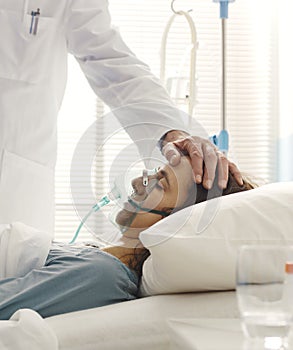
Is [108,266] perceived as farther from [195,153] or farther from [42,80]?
[42,80]

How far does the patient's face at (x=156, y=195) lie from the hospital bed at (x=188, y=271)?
0.08ft

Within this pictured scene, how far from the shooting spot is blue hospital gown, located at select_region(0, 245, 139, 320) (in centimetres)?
139

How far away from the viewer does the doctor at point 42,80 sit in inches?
78.3

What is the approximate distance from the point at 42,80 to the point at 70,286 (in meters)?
0.83

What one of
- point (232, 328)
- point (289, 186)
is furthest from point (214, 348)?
point (289, 186)

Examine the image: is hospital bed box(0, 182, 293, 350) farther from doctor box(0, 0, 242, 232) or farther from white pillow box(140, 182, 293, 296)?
doctor box(0, 0, 242, 232)

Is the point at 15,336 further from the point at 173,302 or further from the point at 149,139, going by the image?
the point at 149,139

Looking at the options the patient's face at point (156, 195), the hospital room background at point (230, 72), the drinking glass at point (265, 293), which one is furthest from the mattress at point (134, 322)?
the hospital room background at point (230, 72)

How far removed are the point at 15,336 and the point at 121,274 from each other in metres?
0.34

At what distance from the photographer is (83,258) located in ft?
4.81

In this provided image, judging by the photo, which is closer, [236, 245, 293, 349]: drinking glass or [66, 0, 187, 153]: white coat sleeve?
[236, 245, 293, 349]: drinking glass

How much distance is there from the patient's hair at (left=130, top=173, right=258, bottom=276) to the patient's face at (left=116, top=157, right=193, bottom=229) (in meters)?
0.02

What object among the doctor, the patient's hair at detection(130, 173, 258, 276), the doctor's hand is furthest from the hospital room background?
the doctor's hand

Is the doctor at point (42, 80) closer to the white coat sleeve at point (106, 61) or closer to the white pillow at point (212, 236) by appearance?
the white coat sleeve at point (106, 61)
